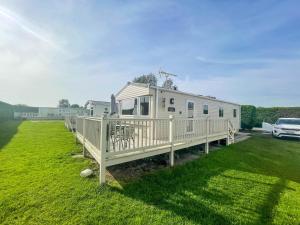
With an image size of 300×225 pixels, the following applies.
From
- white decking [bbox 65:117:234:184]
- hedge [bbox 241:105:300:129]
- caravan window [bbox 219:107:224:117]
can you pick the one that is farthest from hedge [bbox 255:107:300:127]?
white decking [bbox 65:117:234:184]

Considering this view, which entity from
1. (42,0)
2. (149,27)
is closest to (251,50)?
(149,27)

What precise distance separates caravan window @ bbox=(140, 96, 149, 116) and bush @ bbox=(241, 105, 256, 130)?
55.1 ft

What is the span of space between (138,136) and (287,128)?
14470 millimetres

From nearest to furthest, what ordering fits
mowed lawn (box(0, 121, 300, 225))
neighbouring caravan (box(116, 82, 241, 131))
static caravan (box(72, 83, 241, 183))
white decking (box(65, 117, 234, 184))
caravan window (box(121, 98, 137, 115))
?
mowed lawn (box(0, 121, 300, 225)) < white decking (box(65, 117, 234, 184)) < static caravan (box(72, 83, 241, 183)) < neighbouring caravan (box(116, 82, 241, 131)) < caravan window (box(121, 98, 137, 115))

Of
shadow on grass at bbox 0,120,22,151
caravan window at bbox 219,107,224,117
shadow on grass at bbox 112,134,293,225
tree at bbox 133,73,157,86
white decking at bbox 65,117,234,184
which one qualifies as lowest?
shadow on grass at bbox 112,134,293,225

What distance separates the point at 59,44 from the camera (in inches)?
368

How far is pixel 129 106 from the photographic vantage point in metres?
10.9

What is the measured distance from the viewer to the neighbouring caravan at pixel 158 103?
902 centimetres

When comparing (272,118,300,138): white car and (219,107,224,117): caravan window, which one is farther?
(219,107,224,117): caravan window

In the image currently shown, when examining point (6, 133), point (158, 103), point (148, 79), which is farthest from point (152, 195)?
point (148, 79)

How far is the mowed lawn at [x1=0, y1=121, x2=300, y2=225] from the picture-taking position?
11.4 feet

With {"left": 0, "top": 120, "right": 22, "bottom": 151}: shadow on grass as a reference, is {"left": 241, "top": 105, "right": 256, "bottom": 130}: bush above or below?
above

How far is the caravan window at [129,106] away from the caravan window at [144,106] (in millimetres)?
606

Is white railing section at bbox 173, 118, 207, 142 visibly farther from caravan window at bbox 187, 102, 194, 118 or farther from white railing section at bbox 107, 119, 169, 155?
caravan window at bbox 187, 102, 194, 118
